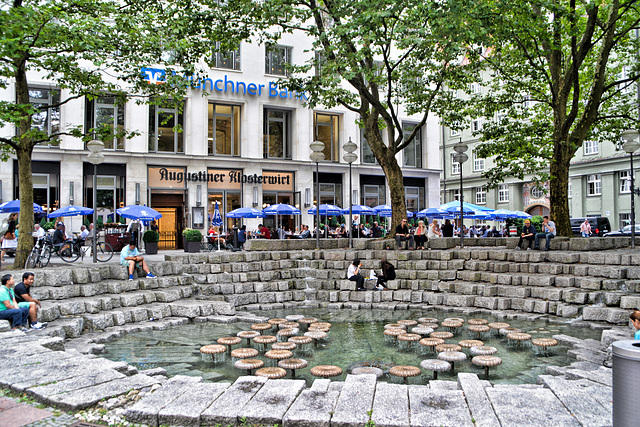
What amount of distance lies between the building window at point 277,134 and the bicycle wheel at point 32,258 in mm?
17403

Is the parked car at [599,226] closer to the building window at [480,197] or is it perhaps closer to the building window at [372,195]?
the building window at [372,195]

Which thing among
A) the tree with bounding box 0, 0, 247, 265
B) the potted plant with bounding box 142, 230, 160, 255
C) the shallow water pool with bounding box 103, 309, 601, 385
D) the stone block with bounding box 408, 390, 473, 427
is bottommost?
the shallow water pool with bounding box 103, 309, 601, 385

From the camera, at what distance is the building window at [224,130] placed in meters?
27.8

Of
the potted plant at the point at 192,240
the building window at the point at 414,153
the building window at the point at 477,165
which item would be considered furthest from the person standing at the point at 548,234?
the building window at the point at 477,165

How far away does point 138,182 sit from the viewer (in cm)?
2534

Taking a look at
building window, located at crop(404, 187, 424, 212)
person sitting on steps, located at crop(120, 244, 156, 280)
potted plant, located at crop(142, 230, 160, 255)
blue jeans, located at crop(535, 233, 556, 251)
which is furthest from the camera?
building window, located at crop(404, 187, 424, 212)

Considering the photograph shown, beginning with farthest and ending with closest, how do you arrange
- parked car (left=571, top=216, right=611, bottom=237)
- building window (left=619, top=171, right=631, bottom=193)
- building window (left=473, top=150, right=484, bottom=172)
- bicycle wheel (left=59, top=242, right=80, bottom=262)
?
building window (left=473, top=150, right=484, bottom=172) < building window (left=619, top=171, right=631, bottom=193) < parked car (left=571, top=216, right=611, bottom=237) < bicycle wheel (left=59, top=242, right=80, bottom=262)

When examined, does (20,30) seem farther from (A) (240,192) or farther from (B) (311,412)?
(A) (240,192)

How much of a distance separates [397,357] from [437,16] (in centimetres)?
851

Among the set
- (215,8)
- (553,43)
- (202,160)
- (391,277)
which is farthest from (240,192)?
(553,43)

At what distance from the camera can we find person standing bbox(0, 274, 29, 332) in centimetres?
770

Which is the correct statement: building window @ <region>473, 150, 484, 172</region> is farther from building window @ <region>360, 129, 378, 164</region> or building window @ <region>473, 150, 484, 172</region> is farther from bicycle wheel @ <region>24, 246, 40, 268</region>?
bicycle wheel @ <region>24, 246, 40, 268</region>

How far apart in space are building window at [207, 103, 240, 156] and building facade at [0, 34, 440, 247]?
60mm

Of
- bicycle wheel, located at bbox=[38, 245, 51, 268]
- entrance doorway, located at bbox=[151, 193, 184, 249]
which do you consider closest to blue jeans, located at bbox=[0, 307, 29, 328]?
bicycle wheel, located at bbox=[38, 245, 51, 268]
